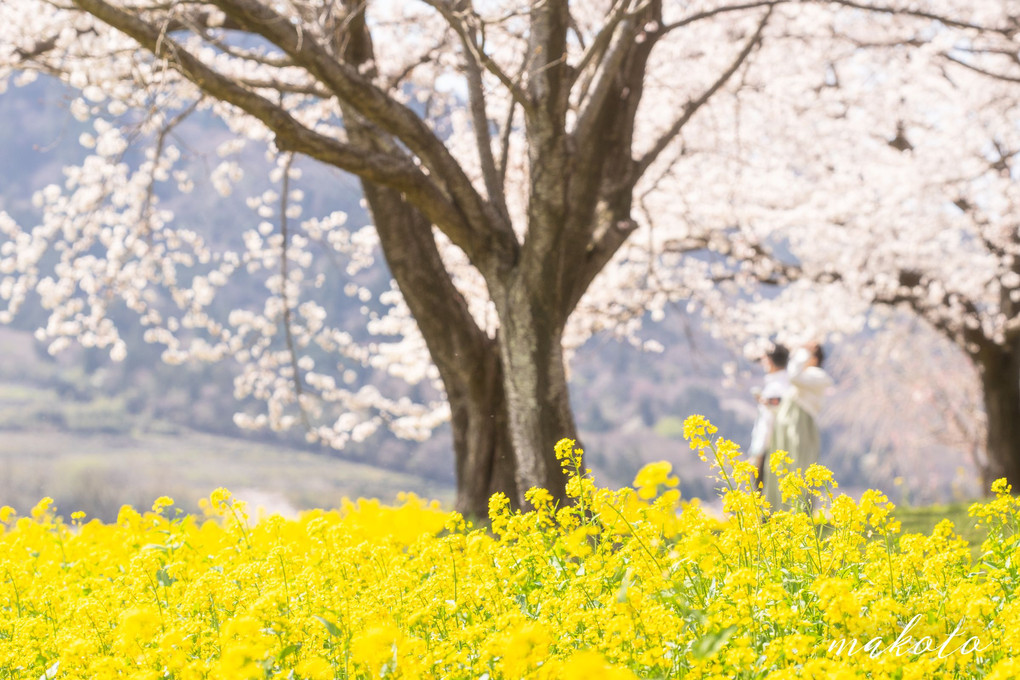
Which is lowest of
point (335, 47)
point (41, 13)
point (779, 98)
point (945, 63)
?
point (335, 47)

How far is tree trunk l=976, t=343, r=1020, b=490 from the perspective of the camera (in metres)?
10.9

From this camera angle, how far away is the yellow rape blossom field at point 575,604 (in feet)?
5.71

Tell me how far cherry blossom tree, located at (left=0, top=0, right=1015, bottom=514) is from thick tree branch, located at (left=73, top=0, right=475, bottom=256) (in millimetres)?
12

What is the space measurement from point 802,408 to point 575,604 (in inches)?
222

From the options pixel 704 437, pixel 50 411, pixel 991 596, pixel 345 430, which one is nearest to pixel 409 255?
pixel 704 437

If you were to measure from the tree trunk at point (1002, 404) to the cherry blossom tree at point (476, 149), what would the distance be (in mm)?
960

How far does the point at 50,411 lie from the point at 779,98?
32.9 metres

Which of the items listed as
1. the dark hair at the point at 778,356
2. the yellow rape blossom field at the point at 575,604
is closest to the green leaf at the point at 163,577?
the yellow rape blossom field at the point at 575,604

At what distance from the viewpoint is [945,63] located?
11.4 metres

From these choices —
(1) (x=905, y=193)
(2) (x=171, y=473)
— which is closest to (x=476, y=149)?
(1) (x=905, y=193)

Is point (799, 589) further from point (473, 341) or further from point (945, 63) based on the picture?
point (945, 63)

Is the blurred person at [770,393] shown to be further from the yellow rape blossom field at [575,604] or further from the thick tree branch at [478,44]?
the yellow rape blossom field at [575,604]

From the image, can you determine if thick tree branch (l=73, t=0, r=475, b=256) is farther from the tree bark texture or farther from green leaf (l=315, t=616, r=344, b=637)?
green leaf (l=315, t=616, r=344, b=637)

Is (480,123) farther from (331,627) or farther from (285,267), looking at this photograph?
(331,627)
